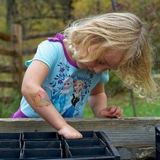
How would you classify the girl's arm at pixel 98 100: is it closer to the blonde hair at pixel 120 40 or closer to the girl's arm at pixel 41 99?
the blonde hair at pixel 120 40

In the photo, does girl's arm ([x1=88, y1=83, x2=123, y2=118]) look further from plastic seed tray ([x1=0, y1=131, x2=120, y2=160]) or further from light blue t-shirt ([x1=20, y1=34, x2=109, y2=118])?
plastic seed tray ([x1=0, y1=131, x2=120, y2=160])

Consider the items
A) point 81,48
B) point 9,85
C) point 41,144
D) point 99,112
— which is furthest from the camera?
point 9,85

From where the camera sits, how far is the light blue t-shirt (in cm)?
213

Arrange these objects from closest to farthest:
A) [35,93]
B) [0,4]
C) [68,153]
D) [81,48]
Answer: [68,153]
[35,93]
[81,48]
[0,4]

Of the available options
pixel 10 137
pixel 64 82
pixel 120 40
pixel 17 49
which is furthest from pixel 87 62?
pixel 17 49

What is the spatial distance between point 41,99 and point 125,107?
5760 mm

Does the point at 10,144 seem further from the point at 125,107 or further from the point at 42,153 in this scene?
the point at 125,107

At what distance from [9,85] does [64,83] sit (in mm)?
5275

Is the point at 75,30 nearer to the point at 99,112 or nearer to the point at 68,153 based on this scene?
the point at 99,112

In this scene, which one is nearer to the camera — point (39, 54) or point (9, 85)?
point (39, 54)

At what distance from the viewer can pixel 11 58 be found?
7.62 metres

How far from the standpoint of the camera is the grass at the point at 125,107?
5.23 metres

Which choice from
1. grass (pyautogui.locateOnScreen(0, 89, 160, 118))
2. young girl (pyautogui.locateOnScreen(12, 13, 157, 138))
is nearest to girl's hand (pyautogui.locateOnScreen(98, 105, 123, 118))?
young girl (pyautogui.locateOnScreen(12, 13, 157, 138))

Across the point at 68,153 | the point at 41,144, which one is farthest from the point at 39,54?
the point at 68,153
